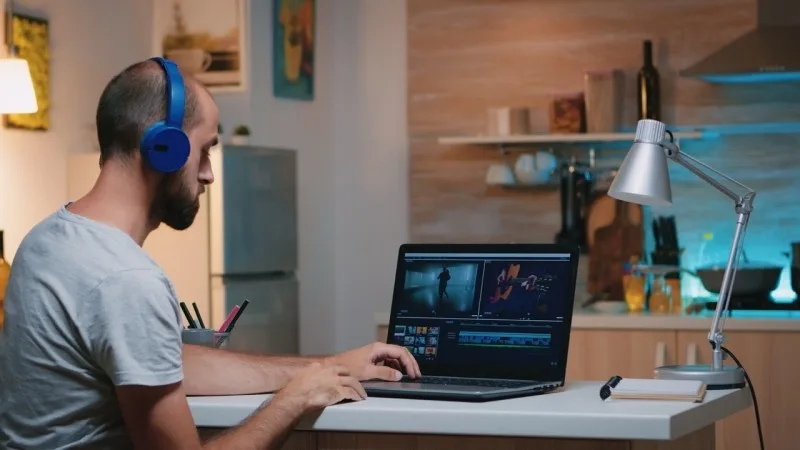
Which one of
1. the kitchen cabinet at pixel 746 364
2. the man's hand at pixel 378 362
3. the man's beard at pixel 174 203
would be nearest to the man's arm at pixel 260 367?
the man's hand at pixel 378 362

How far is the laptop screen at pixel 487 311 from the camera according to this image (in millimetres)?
2439

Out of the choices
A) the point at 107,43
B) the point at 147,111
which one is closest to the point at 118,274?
the point at 147,111

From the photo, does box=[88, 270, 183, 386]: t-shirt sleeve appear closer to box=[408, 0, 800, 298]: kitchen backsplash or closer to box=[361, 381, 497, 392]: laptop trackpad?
box=[361, 381, 497, 392]: laptop trackpad

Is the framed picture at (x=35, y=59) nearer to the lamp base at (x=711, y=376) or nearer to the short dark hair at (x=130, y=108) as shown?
the short dark hair at (x=130, y=108)

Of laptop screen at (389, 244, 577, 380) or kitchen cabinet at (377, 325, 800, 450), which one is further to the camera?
kitchen cabinet at (377, 325, 800, 450)

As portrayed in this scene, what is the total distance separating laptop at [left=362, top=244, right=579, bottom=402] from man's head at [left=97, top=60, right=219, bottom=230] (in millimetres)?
553

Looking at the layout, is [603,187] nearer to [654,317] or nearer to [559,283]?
[654,317]

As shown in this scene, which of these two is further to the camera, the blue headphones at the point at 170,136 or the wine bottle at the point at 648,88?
the wine bottle at the point at 648,88

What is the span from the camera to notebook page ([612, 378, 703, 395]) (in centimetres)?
218

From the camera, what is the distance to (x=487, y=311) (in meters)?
2.51

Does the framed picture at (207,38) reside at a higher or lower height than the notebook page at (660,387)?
higher

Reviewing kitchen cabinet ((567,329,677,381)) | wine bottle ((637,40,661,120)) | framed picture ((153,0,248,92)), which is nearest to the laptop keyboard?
kitchen cabinet ((567,329,677,381))

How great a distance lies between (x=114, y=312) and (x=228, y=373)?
568 millimetres

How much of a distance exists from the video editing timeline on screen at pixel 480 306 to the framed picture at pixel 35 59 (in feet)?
8.11
